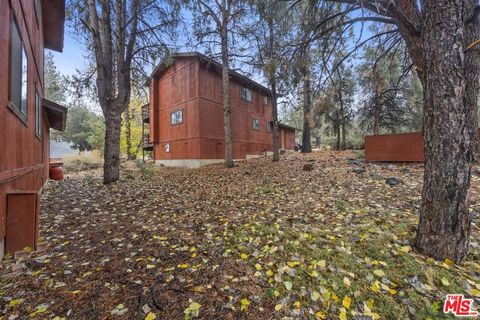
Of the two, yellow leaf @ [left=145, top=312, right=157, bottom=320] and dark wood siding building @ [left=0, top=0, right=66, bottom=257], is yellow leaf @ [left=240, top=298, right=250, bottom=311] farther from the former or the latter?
dark wood siding building @ [left=0, top=0, right=66, bottom=257]

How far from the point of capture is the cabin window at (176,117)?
15.6m

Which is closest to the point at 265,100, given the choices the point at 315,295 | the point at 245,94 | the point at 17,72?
the point at 245,94

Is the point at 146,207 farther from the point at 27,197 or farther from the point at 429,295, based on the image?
the point at 429,295

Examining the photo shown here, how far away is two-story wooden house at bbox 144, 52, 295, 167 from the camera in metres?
14.4

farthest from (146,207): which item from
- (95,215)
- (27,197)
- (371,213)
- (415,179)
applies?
(415,179)

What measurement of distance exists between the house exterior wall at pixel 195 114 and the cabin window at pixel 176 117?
280 mm

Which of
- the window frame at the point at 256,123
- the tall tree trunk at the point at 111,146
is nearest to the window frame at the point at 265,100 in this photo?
the window frame at the point at 256,123

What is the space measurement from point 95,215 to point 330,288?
4.81 meters

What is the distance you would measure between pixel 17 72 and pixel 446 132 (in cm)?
655

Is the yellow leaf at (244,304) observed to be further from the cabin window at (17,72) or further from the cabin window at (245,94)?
the cabin window at (245,94)

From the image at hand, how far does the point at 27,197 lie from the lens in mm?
3162

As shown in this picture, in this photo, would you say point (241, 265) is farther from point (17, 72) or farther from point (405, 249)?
point (17, 72)

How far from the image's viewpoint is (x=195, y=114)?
14406mm

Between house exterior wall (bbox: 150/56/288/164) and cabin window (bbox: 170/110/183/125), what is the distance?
28 centimetres
